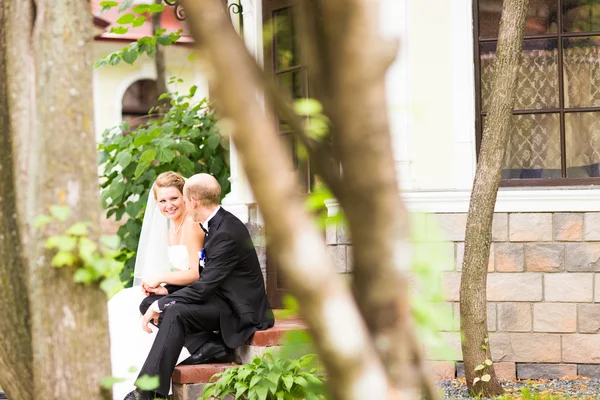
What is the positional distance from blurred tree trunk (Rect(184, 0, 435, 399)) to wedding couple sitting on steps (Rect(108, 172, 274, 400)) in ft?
14.4

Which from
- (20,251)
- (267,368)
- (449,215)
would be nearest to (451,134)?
(449,215)

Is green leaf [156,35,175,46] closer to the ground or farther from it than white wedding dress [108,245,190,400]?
farther from it

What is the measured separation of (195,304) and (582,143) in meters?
2.78

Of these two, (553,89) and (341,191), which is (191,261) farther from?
(341,191)

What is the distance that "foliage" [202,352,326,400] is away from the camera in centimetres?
455

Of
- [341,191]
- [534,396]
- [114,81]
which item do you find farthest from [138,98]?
[341,191]

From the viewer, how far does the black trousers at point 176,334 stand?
537cm

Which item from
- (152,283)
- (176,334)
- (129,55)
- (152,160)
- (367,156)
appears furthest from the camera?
(129,55)

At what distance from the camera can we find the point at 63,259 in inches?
94.0

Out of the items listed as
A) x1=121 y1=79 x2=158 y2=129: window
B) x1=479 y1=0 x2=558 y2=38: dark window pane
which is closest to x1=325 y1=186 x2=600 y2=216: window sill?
x1=479 y1=0 x2=558 y2=38: dark window pane

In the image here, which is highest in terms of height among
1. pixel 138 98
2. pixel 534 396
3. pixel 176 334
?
pixel 138 98

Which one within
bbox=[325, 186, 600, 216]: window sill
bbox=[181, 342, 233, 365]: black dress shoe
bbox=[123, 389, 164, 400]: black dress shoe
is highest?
bbox=[325, 186, 600, 216]: window sill

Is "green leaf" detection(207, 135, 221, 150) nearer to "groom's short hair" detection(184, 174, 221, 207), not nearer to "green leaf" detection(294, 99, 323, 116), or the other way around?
"groom's short hair" detection(184, 174, 221, 207)

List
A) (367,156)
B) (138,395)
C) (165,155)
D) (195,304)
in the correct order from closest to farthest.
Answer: (367,156)
(138,395)
(195,304)
(165,155)
